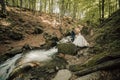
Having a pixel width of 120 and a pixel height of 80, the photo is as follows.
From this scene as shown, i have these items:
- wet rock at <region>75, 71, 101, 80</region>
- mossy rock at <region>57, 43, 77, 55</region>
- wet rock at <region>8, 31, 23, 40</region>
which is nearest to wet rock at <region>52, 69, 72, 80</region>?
wet rock at <region>75, 71, 101, 80</region>

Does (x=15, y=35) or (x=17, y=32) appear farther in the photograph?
(x=17, y=32)

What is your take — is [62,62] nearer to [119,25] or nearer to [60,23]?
[119,25]

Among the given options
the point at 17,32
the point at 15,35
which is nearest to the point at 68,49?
the point at 15,35

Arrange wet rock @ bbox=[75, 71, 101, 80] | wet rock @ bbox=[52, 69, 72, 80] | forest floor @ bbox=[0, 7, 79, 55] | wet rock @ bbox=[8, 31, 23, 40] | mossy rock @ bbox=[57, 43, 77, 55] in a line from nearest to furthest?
1. wet rock @ bbox=[75, 71, 101, 80]
2. wet rock @ bbox=[52, 69, 72, 80]
3. mossy rock @ bbox=[57, 43, 77, 55]
4. forest floor @ bbox=[0, 7, 79, 55]
5. wet rock @ bbox=[8, 31, 23, 40]

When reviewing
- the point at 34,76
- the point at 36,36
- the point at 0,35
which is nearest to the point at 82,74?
the point at 34,76

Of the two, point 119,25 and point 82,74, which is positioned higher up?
point 119,25

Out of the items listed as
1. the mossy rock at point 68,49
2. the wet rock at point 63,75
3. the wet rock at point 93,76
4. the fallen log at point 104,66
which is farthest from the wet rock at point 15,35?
the wet rock at point 93,76

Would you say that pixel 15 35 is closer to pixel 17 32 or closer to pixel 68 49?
pixel 17 32

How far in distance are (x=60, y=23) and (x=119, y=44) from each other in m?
29.8

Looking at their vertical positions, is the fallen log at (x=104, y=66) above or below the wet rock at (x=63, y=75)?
above

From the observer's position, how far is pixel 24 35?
24359 millimetres

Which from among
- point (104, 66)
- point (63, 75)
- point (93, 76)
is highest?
point (104, 66)

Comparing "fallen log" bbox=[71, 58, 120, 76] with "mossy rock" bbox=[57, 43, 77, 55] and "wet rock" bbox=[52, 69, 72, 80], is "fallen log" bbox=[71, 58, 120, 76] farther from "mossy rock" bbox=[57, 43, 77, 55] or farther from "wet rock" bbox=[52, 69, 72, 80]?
"mossy rock" bbox=[57, 43, 77, 55]

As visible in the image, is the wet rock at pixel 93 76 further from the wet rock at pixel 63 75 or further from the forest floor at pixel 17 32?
the forest floor at pixel 17 32
